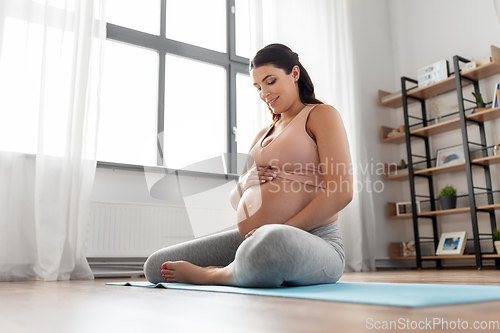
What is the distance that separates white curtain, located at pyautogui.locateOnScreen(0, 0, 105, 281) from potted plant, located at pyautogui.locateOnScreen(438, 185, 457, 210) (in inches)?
117

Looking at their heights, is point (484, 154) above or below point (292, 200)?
above

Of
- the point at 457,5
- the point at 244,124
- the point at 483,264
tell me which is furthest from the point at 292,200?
the point at 457,5

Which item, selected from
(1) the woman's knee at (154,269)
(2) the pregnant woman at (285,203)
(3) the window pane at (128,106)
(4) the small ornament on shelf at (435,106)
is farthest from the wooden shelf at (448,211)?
(1) the woman's knee at (154,269)

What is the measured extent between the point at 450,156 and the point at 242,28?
7.41 ft

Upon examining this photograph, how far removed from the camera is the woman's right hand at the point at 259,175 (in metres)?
1.42

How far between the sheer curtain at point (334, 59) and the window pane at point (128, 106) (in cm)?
94

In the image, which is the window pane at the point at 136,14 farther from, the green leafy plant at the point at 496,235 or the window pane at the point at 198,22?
the green leafy plant at the point at 496,235

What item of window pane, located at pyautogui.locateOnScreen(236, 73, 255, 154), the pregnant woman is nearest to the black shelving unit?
window pane, located at pyautogui.locateOnScreen(236, 73, 255, 154)

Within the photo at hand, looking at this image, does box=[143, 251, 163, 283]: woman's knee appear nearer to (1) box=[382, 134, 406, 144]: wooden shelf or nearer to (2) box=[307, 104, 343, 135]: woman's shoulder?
(2) box=[307, 104, 343, 135]: woman's shoulder

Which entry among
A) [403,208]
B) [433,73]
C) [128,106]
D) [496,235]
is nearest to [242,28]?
[128,106]

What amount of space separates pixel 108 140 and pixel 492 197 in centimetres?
317

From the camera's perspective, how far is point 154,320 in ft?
2.06

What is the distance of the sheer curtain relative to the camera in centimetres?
382

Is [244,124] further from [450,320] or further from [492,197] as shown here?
[450,320]
